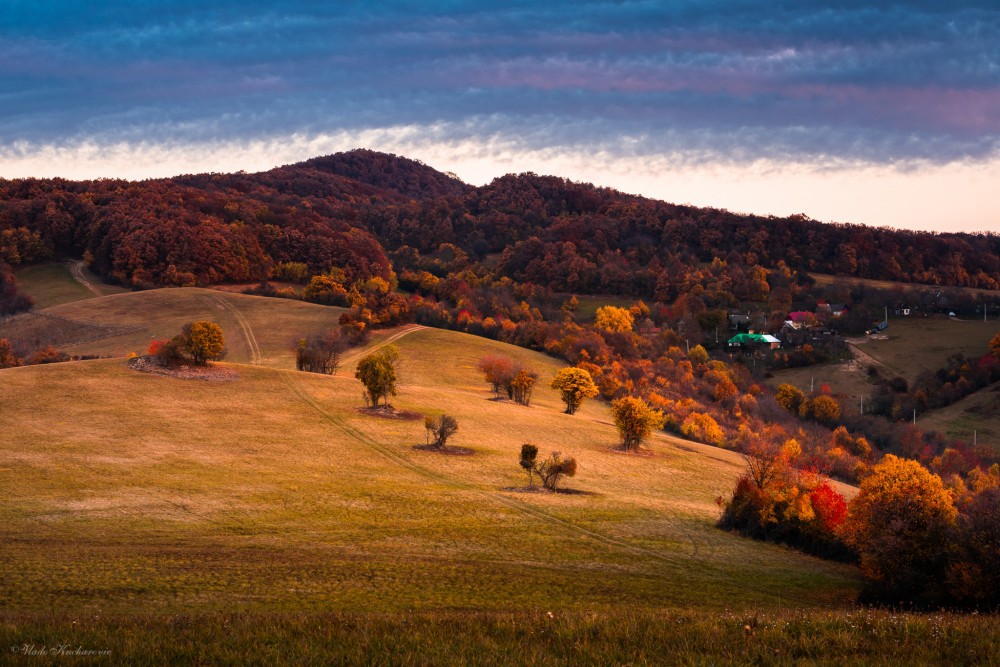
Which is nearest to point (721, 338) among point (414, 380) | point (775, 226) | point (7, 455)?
point (775, 226)

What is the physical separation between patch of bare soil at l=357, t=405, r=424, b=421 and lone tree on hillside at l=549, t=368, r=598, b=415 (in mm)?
19910

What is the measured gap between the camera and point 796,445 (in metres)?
72.8

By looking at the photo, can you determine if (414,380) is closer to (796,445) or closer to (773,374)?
(796,445)

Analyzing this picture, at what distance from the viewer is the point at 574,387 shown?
7506cm

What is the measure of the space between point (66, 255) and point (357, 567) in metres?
145

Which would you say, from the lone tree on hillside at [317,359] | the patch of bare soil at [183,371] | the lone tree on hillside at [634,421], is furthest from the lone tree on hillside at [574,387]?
the patch of bare soil at [183,371]

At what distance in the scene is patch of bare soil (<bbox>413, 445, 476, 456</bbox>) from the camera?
5042 cm

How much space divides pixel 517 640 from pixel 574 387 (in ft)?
216

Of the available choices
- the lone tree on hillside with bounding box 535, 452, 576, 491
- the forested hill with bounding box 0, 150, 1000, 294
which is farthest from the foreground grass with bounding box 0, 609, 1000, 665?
the forested hill with bounding box 0, 150, 1000, 294

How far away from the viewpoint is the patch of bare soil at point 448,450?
165 feet

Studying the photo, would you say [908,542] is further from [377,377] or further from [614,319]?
[614,319]

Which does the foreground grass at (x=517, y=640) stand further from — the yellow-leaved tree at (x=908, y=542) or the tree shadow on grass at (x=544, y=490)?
the tree shadow on grass at (x=544, y=490)

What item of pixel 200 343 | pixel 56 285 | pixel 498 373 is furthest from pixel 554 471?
pixel 56 285

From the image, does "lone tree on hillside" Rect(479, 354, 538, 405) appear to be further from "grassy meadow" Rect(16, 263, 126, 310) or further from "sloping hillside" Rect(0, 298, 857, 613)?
"grassy meadow" Rect(16, 263, 126, 310)
